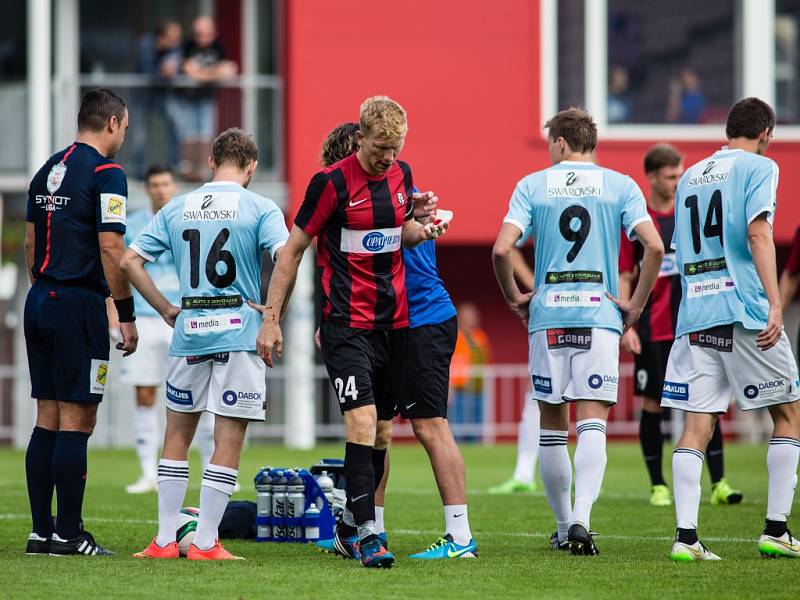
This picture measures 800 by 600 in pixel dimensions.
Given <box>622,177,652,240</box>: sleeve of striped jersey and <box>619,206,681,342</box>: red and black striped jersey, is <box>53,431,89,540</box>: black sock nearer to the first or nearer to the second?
<box>622,177,652,240</box>: sleeve of striped jersey

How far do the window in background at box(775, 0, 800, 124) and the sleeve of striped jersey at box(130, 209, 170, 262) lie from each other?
15.7 metres

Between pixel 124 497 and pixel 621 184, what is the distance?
540cm

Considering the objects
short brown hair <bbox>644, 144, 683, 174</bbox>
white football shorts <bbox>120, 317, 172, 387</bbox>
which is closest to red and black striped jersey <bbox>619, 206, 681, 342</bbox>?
short brown hair <bbox>644, 144, 683, 174</bbox>

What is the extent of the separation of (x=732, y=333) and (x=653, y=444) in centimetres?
370

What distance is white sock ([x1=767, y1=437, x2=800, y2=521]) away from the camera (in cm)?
748

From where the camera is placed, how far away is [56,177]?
7723 mm

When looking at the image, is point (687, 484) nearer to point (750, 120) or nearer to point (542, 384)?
point (542, 384)

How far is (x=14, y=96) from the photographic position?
20.5m

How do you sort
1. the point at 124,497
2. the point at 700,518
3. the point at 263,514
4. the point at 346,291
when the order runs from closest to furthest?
the point at 346,291, the point at 263,514, the point at 700,518, the point at 124,497

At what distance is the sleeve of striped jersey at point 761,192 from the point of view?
7348 millimetres

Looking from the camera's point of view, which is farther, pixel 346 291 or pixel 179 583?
pixel 346 291

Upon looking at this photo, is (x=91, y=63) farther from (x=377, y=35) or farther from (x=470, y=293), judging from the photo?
(x=470, y=293)

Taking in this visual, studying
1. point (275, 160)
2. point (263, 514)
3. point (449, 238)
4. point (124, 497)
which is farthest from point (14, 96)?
point (263, 514)

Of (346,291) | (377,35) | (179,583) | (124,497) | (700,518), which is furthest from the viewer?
(377,35)
